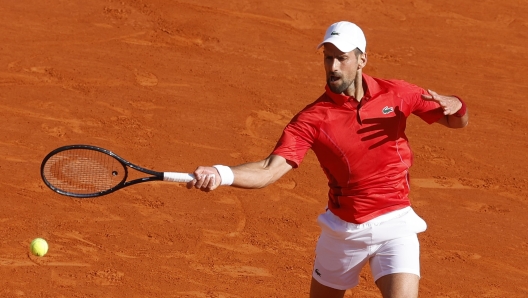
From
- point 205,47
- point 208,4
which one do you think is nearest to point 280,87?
point 205,47

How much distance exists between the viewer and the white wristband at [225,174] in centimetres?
579

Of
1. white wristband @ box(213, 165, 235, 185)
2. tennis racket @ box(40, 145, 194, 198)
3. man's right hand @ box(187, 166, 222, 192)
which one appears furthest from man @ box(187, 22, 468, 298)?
tennis racket @ box(40, 145, 194, 198)

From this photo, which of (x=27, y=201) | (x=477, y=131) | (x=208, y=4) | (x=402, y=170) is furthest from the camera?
(x=208, y=4)

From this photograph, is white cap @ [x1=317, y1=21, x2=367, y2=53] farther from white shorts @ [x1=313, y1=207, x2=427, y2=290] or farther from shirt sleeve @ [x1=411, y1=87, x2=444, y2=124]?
white shorts @ [x1=313, y1=207, x2=427, y2=290]

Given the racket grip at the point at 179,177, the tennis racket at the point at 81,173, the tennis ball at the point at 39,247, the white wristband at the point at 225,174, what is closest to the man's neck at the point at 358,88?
the white wristband at the point at 225,174

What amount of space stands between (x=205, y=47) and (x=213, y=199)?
10.2ft

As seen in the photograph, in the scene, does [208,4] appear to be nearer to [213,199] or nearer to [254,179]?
[213,199]

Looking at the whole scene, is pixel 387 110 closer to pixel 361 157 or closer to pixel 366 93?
pixel 366 93

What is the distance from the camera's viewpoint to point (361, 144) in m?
6.48

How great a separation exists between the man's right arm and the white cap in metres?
0.88

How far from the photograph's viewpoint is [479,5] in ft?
43.5

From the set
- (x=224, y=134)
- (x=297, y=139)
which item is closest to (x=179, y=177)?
(x=297, y=139)

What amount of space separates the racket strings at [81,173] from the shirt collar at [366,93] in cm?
166

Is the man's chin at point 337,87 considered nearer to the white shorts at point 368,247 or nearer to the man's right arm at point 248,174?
the man's right arm at point 248,174
